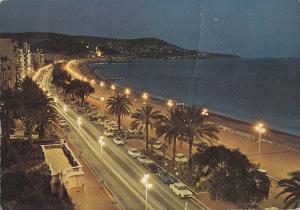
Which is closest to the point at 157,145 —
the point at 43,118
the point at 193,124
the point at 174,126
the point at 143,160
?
the point at 143,160

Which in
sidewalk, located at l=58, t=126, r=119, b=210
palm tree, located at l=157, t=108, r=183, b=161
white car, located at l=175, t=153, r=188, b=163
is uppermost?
palm tree, located at l=157, t=108, r=183, b=161

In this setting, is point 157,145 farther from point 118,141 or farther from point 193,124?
point 193,124

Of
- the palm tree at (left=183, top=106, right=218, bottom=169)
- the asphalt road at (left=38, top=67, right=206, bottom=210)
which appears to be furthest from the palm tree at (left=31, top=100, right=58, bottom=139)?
the palm tree at (left=183, top=106, right=218, bottom=169)

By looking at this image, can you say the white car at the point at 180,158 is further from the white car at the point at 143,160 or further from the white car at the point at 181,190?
the white car at the point at 181,190

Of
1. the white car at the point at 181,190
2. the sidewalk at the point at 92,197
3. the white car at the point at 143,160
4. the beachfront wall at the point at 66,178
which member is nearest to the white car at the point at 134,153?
the white car at the point at 143,160

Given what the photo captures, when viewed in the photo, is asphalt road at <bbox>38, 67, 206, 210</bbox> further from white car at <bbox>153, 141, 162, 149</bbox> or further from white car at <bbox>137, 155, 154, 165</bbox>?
white car at <bbox>153, 141, 162, 149</bbox>

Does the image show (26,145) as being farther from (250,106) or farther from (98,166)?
(250,106)

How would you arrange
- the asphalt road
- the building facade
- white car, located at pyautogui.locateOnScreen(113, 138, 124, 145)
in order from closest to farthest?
1. the asphalt road
2. white car, located at pyautogui.locateOnScreen(113, 138, 124, 145)
3. the building facade
